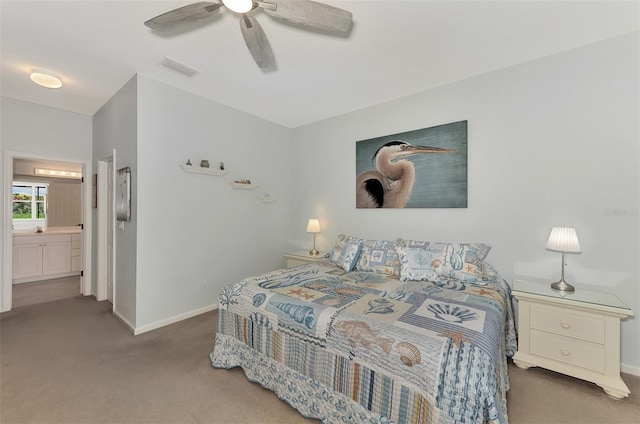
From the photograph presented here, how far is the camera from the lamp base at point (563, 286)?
214 cm

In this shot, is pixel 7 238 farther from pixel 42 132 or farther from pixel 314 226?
pixel 314 226

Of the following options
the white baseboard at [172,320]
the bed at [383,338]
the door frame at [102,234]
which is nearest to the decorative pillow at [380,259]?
the bed at [383,338]

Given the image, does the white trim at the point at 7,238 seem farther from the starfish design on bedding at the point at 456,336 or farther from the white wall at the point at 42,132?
the starfish design on bedding at the point at 456,336

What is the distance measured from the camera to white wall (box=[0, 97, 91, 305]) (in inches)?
132

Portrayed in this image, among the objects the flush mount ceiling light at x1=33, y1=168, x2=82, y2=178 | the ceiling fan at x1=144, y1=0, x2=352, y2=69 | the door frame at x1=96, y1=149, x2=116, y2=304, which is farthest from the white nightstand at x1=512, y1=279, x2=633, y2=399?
the flush mount ceiling light at x1=33, y1=168, x2=82, y2=178

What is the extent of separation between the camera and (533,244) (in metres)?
2.49

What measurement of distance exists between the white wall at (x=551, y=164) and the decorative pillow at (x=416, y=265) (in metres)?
0.53

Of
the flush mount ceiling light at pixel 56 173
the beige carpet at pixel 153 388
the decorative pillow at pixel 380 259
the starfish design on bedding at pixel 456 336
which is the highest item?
the flush mount ceiling light at pixel 56 173

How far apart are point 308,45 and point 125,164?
7.94 ft

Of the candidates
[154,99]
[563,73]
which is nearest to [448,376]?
[563,73]

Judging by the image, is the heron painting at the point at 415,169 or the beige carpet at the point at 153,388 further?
the heron painting at the point at 415,169

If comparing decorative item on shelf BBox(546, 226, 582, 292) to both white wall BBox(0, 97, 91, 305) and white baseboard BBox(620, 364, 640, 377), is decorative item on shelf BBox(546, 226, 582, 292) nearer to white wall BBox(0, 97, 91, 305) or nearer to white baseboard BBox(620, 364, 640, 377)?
white baseboard BBox(620, 364, 640, 377)

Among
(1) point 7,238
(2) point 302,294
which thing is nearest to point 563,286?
(2) point 302,294

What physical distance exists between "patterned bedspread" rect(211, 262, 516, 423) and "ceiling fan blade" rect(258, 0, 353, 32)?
6.01 feet
